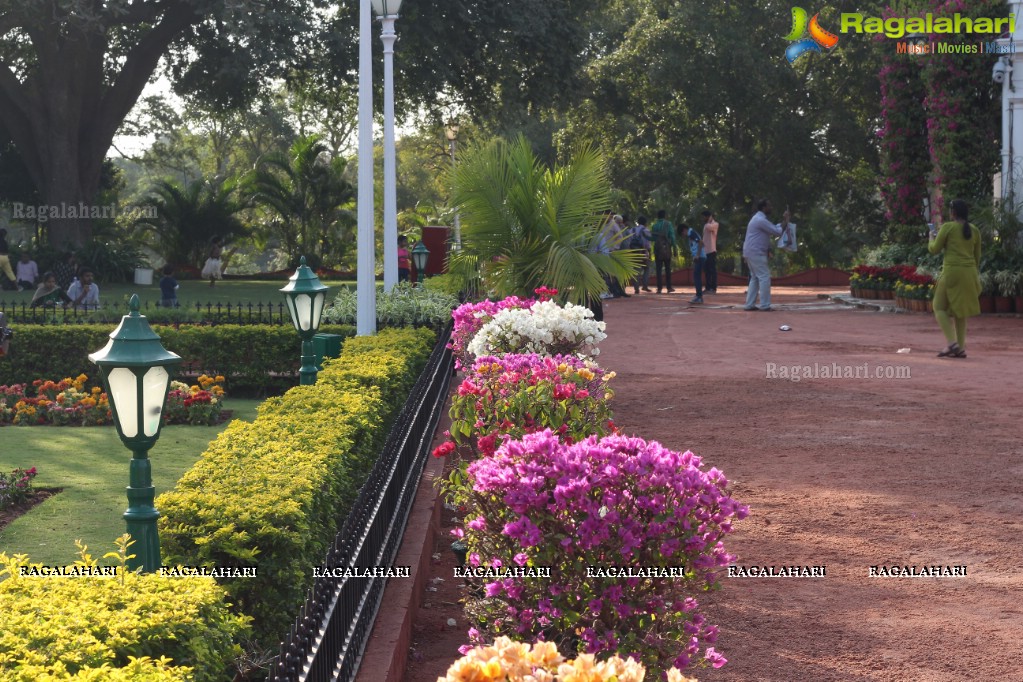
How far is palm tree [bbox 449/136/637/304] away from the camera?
36.7 ft

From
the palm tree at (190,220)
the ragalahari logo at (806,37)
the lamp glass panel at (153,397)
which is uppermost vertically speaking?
the ragalahari logo at (806,37)

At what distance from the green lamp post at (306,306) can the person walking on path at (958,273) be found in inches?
280

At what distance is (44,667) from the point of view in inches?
107

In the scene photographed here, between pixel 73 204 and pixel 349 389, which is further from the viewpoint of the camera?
pixel 73 204

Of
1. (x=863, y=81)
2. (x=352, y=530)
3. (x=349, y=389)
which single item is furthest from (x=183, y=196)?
(x=352, y=530)

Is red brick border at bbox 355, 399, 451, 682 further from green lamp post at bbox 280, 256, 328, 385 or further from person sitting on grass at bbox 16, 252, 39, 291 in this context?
person sitting on grass at bbox 16, 252, 39, 291

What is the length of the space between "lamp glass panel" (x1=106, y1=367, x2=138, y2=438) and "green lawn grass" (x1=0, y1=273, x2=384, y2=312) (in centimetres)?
1890

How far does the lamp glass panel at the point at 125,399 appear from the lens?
407 centimetres

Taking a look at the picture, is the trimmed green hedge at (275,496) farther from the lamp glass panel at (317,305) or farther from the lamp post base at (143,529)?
the lamp glass panel at (317,305)

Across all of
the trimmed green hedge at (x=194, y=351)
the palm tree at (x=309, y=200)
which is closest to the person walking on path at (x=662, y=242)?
the palm tree at (x=309, y=200)

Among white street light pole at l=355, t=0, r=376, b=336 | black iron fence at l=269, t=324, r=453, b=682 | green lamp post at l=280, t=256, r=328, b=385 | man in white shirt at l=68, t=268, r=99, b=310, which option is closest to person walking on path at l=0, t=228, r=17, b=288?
man in white shirt at l=68, t=268, r=99, b=310

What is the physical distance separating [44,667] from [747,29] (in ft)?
106

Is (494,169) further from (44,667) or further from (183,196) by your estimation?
(183,196)

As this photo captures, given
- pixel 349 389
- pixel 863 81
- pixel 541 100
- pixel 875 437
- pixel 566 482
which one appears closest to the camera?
pixel 566 482
